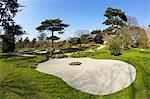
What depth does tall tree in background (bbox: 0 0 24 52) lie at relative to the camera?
966 cm

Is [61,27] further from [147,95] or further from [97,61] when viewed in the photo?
[147,95]

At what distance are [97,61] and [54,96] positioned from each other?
2.30 metres

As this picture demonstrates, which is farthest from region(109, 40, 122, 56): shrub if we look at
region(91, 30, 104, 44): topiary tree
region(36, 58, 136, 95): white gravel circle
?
region(36, 58, 136, 95): white gravel circle

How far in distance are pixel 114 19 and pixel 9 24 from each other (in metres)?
4.09

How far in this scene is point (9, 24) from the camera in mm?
10391

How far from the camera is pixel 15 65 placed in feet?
31.9

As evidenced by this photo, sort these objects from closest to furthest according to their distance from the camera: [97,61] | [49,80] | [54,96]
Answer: [54,96] < [49,80] < [97,61]

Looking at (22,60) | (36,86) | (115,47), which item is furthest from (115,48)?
(22,60)

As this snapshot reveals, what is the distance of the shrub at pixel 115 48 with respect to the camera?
11.6 meters

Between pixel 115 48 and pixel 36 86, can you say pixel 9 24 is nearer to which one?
pixel 36 86

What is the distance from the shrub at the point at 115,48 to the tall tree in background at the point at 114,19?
65cm

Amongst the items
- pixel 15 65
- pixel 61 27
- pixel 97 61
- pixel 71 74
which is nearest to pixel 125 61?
pixel 97 61

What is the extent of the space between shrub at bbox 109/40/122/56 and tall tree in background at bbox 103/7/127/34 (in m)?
0.65

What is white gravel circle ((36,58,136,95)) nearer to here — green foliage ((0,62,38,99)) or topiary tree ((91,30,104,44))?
green foliage ((0,62,38,99))
